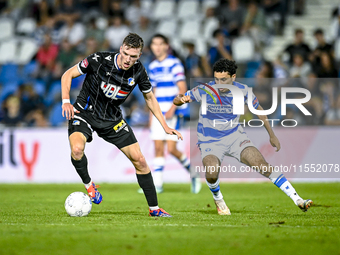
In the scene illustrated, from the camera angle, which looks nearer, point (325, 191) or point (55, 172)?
point (325, 191)

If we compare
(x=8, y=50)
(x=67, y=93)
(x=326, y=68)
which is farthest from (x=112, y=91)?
(x=8, y=50)

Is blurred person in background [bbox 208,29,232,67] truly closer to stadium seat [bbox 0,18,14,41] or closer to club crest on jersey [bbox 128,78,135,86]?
stadium seat [bbox 0,18,14,41]

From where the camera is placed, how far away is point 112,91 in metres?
6.54

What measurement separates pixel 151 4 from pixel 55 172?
8551mm

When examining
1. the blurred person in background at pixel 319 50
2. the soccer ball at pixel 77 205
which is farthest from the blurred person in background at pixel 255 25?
the soccer ball at pixel 77 205

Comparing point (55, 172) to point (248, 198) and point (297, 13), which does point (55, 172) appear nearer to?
point (248, 198)

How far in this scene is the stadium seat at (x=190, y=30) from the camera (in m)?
17.7

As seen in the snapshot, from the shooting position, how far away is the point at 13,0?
20578 millimetres

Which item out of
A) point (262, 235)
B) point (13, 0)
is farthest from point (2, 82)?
point (262, 235)

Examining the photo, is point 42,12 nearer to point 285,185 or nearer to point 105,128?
point 105,128

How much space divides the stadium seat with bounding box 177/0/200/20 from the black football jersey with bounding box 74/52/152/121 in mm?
12213

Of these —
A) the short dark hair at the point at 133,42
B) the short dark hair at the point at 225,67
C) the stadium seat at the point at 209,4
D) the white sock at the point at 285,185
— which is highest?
the stadium seat at the point at 209,4

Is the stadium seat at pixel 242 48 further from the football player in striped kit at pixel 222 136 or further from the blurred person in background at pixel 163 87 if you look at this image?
the football player in striped kit at pixel 222 136

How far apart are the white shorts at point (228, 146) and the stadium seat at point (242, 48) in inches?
369
